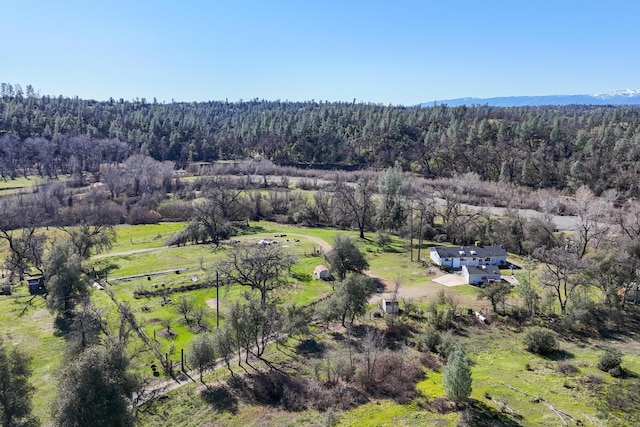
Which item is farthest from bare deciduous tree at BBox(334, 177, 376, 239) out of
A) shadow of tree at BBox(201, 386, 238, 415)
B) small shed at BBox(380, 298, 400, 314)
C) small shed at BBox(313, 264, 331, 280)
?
shadow of tree at BBox(201, 386, 238, 415)

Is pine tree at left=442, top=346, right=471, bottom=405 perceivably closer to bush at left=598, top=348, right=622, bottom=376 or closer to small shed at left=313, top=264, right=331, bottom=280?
bush at left=598, top=348, right=622, bottom=376

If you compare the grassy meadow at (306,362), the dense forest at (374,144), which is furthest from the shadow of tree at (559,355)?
the dense forest at (374,144)

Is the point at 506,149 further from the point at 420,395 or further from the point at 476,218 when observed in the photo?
the point at 420,395

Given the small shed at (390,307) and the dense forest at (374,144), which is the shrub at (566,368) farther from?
the dense forest at (374,144)

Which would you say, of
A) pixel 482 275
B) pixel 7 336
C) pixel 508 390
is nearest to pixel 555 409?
pixel 508 390

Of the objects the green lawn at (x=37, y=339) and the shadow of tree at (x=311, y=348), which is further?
the shadow of tree at (x=311, y=348)

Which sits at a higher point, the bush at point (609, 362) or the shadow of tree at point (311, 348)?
the bush at point (609, 362)

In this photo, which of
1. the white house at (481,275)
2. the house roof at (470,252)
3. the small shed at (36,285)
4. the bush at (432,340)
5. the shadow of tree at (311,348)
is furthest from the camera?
the house roof at (470,252)
